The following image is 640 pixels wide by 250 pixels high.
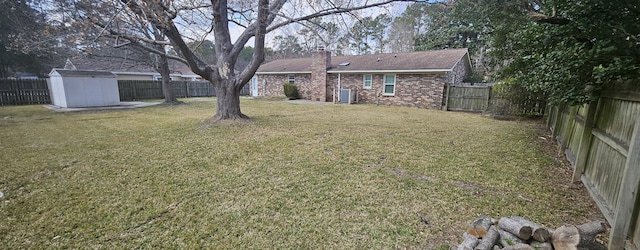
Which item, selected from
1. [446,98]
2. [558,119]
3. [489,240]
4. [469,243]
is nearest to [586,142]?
[489,240]

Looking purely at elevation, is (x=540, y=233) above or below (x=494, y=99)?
below

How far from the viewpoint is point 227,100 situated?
8070 mm

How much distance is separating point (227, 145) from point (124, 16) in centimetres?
355

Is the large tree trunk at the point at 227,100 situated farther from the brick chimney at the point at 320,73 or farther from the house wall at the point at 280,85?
the house wall at the point at 280,85

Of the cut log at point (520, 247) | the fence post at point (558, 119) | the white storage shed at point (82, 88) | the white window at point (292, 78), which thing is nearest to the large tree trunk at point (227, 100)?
the cut log at point (520, 247)

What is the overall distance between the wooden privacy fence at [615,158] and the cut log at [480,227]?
85 cm

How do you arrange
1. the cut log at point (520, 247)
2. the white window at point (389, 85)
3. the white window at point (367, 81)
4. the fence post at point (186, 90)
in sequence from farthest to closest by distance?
the fence post at point (186, 90)
the white window at point (367, 81)
the white window at point (389, 85)
the cut log at point (520, 247)

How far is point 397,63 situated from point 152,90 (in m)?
17.4

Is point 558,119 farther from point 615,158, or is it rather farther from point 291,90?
point 291,90

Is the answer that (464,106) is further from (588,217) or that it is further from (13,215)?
(13,215)

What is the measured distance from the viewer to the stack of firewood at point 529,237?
1.87m

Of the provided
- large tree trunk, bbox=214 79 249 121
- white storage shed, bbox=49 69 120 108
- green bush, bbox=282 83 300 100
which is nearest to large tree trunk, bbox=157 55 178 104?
white storage shed, bbox=49 69 120 108

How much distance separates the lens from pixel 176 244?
7.32 feet

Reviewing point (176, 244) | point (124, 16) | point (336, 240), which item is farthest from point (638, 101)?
point (124, 16)
